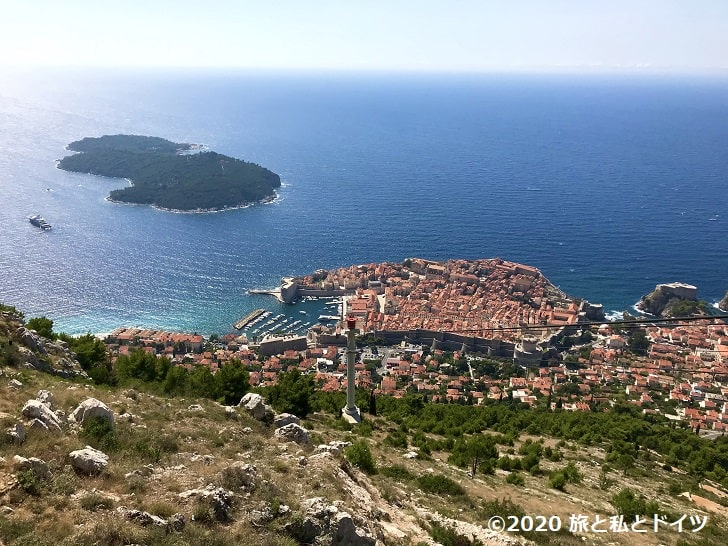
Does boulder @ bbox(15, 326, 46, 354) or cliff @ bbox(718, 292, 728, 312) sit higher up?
boulder @ bbox(15, 326, 46, 354)

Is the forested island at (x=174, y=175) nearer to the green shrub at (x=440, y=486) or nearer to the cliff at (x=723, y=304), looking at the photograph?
the cliff at (x=723, y=304)

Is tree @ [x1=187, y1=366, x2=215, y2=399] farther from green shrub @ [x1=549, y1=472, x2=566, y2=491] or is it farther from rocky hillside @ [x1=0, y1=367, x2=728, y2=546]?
green shrub @ [x1=549, y1=472, x2=566, y2=491]

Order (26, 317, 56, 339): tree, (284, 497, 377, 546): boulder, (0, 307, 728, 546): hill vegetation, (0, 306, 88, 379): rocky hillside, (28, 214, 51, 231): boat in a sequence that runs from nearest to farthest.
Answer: (0, 307, 728, 546): hill vegetation, (284, 497, 377, 546): boulder, (0, 306, 88, 379): rocky hillside, (26, 317, 56, 339): tree, (28, 214, 51, 231): boat

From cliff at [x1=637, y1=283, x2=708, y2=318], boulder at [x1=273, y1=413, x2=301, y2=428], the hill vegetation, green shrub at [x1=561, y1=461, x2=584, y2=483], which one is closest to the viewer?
the hill vegetation

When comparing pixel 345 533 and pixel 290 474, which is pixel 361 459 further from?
pixel 345 533

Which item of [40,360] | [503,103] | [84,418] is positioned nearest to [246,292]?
[40,360]

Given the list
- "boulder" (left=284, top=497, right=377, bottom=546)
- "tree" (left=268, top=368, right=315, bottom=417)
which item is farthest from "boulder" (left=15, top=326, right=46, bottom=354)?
"boulder" (left=284, top=497, right=377, bottom=546)

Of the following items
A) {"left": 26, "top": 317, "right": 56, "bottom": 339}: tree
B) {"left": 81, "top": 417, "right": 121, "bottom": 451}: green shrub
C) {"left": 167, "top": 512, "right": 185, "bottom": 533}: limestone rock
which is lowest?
{"left": 26, "top": 317, "right": 56, "bottom": 339}: tree

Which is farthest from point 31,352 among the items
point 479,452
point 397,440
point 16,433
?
point 479,452
